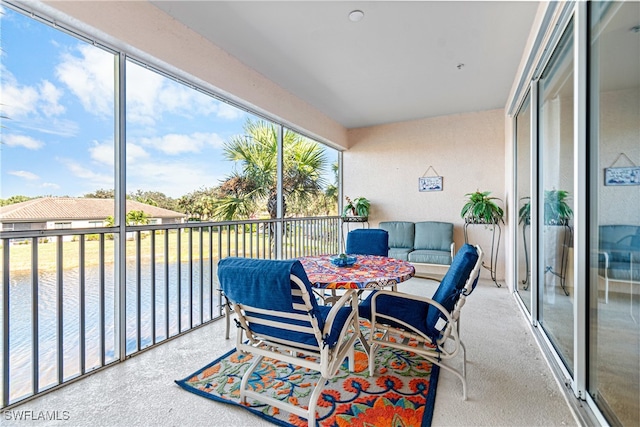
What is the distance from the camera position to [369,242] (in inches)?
121

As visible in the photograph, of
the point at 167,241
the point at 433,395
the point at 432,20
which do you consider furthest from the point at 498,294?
the point at 167,241

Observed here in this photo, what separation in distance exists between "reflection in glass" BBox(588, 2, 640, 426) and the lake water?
295 cm

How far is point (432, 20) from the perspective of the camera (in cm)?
239

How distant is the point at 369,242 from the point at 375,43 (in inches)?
77.3

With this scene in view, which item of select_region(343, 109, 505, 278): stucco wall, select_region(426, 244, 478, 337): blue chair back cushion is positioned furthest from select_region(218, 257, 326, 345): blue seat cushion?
select_region(343, 109, 505, 278): stucco wall

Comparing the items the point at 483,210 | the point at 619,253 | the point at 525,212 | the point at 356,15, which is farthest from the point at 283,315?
the point at 483,210

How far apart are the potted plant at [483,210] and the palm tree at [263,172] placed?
2.54 m

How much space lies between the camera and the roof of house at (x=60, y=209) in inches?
66.8

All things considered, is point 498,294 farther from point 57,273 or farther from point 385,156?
point 57,273

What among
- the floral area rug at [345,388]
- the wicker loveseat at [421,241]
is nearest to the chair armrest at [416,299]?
the floral area rug at [345,388]

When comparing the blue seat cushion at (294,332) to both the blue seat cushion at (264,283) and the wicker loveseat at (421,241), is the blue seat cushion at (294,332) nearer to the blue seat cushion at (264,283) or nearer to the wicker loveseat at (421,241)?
the blue seat cushion at (264,283)

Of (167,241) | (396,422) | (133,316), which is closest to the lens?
(396,422)

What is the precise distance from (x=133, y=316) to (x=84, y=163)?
1236mm

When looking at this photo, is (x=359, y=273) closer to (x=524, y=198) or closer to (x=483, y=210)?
(x=524, y=198)
